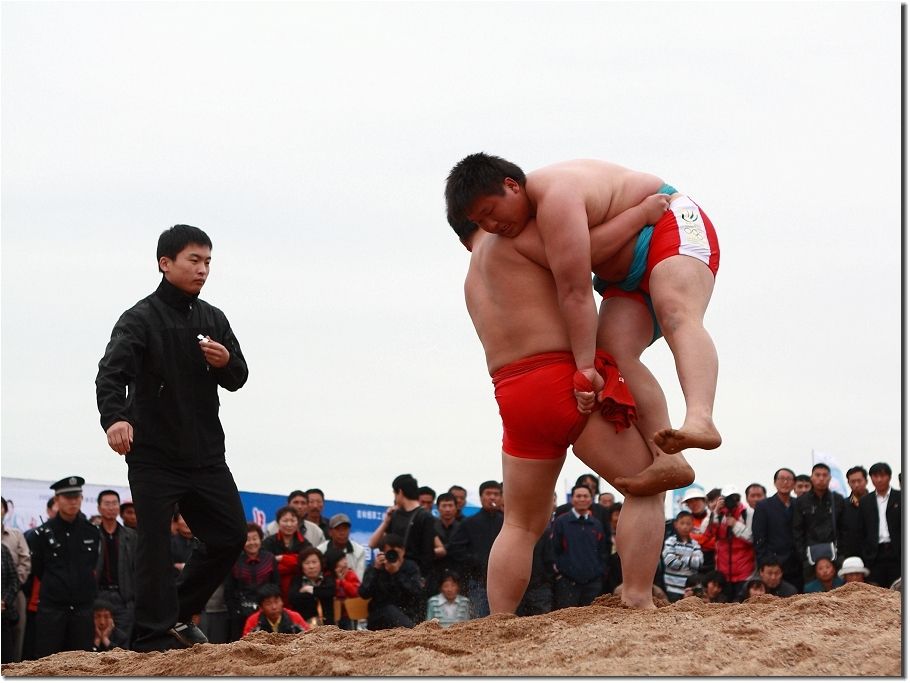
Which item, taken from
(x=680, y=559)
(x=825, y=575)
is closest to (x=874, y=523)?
(x=825, y=575)

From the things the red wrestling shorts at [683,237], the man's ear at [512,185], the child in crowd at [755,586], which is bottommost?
the child in crowd at [755,586]

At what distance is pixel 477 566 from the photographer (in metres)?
8.89

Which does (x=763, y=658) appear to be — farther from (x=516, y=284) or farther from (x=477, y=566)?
(x=477, y=566)

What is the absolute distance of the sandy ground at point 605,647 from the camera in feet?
10.9

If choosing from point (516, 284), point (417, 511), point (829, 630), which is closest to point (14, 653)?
point (417, 511)

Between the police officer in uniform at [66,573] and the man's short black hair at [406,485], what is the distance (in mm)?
2449

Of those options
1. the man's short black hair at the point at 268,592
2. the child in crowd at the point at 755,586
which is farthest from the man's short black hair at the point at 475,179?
the child in crowd at the point at 755,586

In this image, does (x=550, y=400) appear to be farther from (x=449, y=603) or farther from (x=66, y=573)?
(x=66, y=573)

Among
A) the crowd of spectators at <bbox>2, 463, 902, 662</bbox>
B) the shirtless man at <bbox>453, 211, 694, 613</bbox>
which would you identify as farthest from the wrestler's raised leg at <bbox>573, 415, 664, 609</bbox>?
the crowd of spectators at <bbox>2, 463, 902, 662</bbox>

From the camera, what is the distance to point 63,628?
8.16 meters

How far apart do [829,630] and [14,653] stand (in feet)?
22.1

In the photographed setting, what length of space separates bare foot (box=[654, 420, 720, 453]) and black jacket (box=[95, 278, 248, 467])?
2.10 metres

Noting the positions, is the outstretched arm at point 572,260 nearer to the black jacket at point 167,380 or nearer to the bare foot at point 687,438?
the bare foot at point 687,438

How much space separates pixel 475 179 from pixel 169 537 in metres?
2.09
